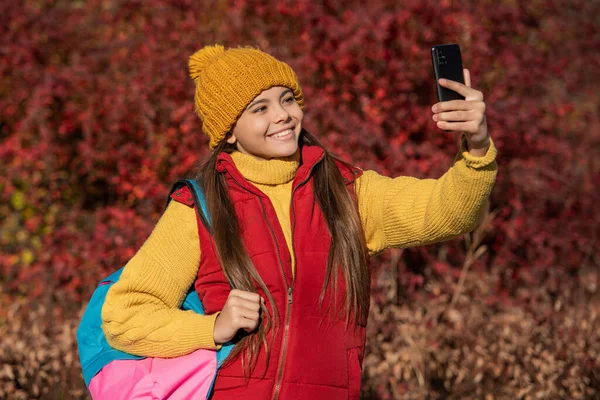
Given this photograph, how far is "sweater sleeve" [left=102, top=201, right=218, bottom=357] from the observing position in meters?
2.34

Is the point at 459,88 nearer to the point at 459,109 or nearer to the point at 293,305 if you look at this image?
the point at 459,109

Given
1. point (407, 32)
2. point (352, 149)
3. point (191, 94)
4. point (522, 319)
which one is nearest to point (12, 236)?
point (191, 94)

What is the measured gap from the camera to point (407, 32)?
4945 mm

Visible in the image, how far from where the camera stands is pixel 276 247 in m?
2.35

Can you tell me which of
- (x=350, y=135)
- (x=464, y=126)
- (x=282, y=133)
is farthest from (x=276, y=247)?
(x=350, y=135)

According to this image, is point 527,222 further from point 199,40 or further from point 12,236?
point 12,236

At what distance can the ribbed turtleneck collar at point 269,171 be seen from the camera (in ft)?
8.18

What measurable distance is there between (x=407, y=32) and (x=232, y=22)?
120cm

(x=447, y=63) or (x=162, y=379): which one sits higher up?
(x=447, y=63)

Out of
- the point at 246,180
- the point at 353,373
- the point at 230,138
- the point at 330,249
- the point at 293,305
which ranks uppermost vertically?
the point at 230,138

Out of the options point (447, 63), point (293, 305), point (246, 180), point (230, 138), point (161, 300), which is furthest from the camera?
point (230, 138)

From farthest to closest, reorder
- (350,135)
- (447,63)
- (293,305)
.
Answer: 1. (350,135)
2. (293,305)
3. (447,63)

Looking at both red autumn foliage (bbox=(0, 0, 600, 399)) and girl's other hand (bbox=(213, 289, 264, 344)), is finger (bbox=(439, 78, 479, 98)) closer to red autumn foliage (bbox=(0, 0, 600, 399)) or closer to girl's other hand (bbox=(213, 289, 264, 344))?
girl's other hand (bbox=(213, 289, 264, 344))

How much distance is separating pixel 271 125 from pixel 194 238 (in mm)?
440
